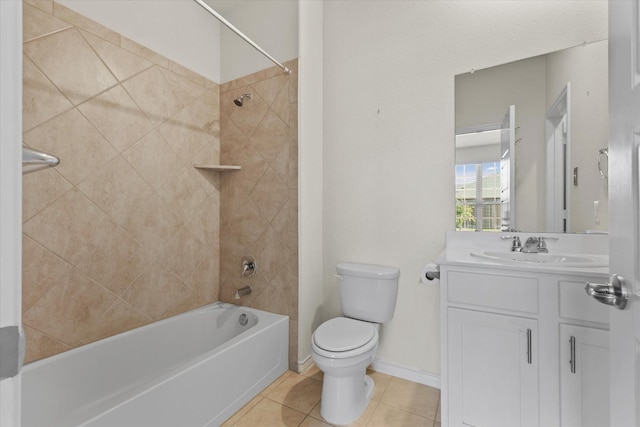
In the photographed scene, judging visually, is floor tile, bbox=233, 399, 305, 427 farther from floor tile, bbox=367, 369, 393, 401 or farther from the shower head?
the shower head

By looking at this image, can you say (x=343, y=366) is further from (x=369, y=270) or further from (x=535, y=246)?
(x=535, y=246)

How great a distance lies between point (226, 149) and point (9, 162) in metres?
2.18

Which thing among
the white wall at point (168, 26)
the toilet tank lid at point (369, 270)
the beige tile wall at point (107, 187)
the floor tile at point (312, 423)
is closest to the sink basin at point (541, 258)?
the toilet tank lid at point (369, 270)

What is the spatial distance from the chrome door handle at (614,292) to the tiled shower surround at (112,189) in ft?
5.28

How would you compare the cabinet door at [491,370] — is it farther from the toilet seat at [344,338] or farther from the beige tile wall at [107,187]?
the beige tile wall at [107,187]

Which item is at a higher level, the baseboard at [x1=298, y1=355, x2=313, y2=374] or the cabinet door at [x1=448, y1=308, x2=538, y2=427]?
the cabinet door at [x1=448, y1=308, x2=538, y2=427]

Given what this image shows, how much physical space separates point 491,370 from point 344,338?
2.28 ft

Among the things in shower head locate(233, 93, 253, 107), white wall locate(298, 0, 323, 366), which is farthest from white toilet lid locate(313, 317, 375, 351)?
shower head locate(233, 93, 253, 107)

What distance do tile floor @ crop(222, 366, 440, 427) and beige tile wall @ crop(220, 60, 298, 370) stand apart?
227mm

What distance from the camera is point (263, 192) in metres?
2.25

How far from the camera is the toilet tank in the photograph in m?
1.90

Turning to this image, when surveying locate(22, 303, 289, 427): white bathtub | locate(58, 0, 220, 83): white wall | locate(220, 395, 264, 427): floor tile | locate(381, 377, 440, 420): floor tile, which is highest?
locate(58, 0, 220, 83): white wall

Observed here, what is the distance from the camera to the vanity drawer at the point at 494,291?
3.97ft

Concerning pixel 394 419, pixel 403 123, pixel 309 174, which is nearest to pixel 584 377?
pixel 394 419
